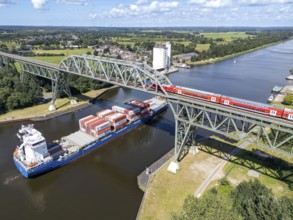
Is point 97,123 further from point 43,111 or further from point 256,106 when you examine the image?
point 256,106

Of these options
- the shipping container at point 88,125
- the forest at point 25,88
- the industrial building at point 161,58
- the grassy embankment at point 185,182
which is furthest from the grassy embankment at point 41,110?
the industrial building at point 161,58

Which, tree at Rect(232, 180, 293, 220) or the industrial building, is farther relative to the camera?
the industrial building

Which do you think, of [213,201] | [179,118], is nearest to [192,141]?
[179,118]

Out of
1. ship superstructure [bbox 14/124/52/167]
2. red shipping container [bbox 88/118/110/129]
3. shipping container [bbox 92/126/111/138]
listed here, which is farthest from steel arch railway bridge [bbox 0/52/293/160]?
ship superstructure [bbox 14/124/52/167]

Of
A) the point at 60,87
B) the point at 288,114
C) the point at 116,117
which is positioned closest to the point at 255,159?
the point at 288,114

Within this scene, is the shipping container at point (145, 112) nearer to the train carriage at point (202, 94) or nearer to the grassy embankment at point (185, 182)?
the train carriage at point (202, 94)

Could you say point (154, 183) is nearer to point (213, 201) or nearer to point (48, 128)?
point (213, 201)

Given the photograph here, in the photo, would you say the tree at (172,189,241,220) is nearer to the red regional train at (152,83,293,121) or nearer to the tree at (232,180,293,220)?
the tree at (232,180,293,220)
